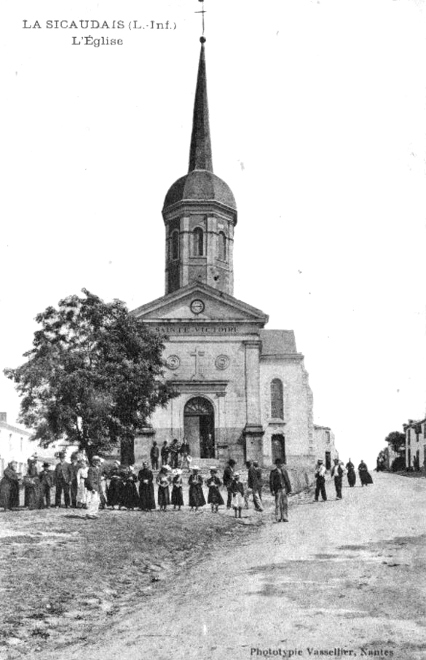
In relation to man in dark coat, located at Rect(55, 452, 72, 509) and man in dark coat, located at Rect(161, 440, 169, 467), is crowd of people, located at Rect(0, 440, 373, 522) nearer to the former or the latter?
man in dark coat, located at Rect(55, 452, 72, 509)

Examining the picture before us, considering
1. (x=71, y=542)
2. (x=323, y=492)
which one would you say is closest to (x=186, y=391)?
(x=323, y=492)

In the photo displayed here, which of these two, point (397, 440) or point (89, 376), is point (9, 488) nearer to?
point (89, 376)

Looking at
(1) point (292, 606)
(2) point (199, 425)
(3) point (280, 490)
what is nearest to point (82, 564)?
(1) point (292, 606)

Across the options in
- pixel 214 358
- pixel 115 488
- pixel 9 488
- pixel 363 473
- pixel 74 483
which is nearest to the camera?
pixel 9 488

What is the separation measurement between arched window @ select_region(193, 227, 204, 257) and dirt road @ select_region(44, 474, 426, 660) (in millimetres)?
30548

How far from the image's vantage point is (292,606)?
308 inches

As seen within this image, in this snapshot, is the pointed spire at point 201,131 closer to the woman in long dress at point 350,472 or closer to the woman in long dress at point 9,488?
the woman in long dress at point 350,472

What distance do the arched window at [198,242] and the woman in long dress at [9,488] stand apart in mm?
25398

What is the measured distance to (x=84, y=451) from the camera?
30562 millimetres

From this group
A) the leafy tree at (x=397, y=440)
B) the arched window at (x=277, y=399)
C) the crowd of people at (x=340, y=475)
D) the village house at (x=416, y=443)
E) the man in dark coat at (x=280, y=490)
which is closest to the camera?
the man in dark coat at (x=280, y=490)

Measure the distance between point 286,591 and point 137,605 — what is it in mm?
1866

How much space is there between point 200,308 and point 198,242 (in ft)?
16.5

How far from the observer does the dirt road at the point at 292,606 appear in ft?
21.2

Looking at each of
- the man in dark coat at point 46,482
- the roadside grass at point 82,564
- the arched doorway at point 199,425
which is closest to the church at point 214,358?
the arched doorway at point 199,425
